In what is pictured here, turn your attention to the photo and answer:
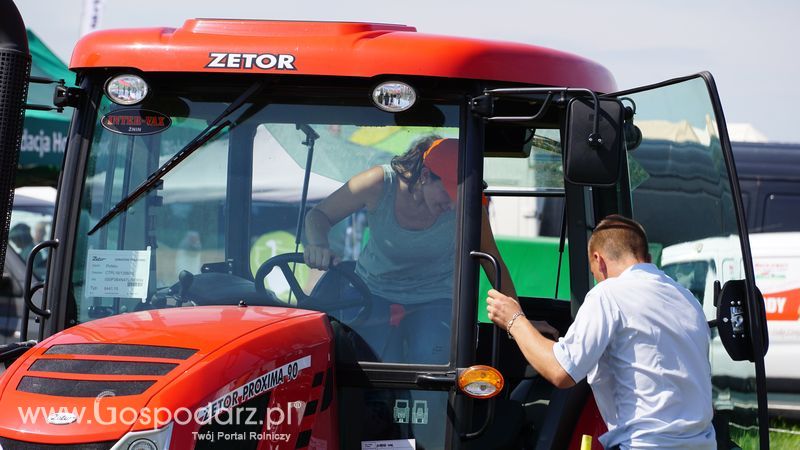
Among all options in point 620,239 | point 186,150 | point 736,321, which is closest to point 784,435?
point 736,321

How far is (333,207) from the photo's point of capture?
11.3 ft

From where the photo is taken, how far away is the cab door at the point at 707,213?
330cm

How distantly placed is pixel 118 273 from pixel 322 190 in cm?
75

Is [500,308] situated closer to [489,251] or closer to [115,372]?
[489,251]

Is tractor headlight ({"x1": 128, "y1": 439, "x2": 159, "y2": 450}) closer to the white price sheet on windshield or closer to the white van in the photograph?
the white price sheet on windshield

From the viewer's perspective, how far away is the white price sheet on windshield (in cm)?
341

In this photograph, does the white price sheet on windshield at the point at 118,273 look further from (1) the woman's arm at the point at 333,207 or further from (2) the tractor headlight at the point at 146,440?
(2) the tractor headlight at the point at 146,440

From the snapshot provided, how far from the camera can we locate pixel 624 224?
10.9 ft

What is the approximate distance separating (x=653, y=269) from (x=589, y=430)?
2.26ft

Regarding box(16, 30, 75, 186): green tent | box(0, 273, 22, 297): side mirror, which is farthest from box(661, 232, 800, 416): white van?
box(16, 30, 75, 186): green tent

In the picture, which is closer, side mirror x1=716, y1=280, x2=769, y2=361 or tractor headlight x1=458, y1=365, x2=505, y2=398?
tractor headlight x1=458, y1=365, x2=505, y2=398

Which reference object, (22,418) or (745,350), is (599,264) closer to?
(745,350)

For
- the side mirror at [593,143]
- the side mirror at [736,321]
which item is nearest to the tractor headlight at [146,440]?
the side mirror at [593,143]

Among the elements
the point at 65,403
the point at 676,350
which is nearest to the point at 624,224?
the point at 676,350
